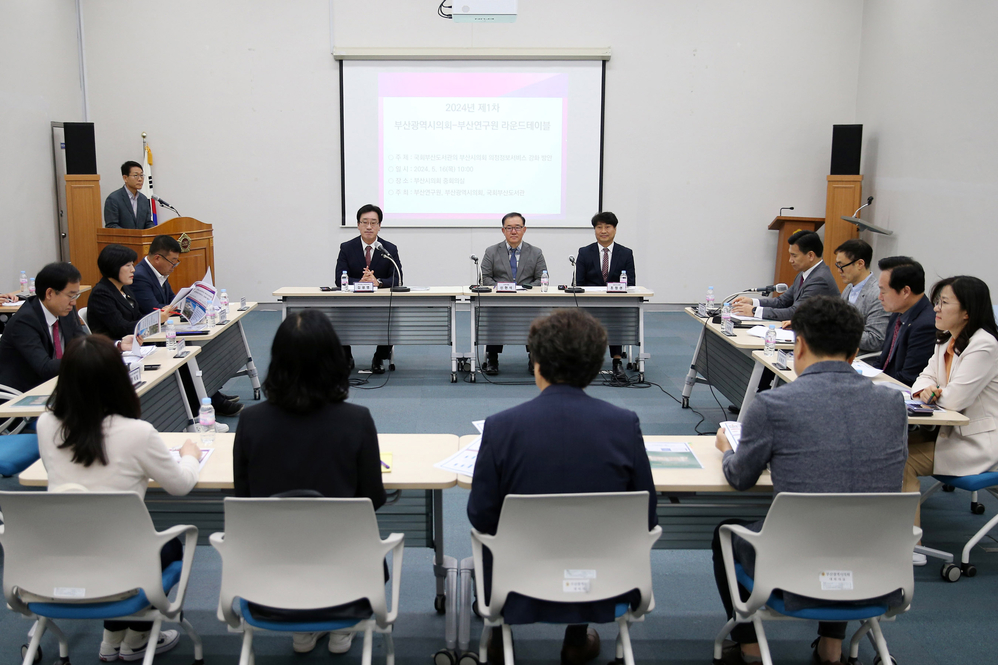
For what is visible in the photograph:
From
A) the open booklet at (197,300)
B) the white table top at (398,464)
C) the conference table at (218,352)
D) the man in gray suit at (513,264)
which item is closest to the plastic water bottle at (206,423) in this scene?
the white table top at (398,464)

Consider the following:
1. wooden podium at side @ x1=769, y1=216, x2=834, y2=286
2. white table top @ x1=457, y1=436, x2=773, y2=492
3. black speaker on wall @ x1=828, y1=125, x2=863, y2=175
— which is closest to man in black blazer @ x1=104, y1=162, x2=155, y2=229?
white table top @ x1=457, y1=436, x2=773, y2=492

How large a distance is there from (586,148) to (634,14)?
146cm

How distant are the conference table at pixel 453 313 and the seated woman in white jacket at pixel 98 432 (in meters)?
3.57

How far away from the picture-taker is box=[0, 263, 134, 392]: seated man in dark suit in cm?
327

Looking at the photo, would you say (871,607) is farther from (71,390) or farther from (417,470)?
(71,390)

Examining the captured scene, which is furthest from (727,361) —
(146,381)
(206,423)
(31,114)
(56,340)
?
(31,114)

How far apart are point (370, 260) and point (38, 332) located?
9.76 feet

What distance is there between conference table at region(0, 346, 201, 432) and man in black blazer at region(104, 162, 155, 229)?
3719mm

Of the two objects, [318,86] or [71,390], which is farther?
[318,86]

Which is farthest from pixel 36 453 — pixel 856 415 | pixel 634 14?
pixel 634 14

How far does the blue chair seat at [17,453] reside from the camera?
2820mm

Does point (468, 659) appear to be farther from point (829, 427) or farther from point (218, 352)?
point (218, 352)

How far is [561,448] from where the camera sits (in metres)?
1.79

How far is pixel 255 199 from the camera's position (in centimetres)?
805
